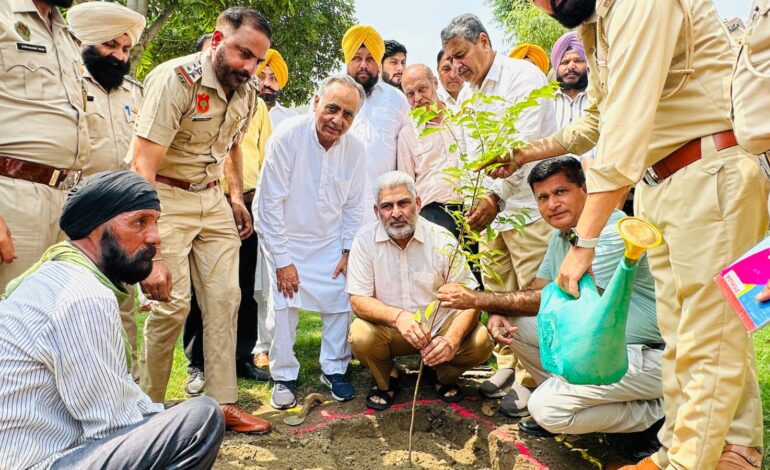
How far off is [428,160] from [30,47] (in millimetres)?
2825

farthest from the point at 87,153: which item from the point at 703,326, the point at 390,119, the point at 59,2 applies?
the point at 703,326

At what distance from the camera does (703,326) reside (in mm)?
2139

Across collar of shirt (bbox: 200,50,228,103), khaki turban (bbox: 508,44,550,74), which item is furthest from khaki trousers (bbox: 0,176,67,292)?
khaki turban (bbox: 508,44,550,74)

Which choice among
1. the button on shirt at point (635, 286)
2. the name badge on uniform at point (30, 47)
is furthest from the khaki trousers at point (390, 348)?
the name badge on uniform at point (30, 47)

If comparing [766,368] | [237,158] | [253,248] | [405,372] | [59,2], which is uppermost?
[59,2]

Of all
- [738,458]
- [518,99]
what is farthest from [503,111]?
[738,458]

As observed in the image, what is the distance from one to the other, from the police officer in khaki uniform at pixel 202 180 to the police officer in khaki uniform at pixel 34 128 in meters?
0.38

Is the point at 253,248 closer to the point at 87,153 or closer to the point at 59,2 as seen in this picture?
the point at 87,153

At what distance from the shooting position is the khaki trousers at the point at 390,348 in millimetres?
4008

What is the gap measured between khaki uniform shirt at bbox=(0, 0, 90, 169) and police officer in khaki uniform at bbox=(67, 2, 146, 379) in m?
0.60

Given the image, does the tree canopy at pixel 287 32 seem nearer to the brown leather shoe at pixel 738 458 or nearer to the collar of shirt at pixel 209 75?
the collar of shirt at pixel 209 75

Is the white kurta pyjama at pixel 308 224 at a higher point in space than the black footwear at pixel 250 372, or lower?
higher

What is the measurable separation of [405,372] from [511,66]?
7.73 feet

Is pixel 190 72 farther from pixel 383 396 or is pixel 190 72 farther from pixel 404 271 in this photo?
pixel 383 396
